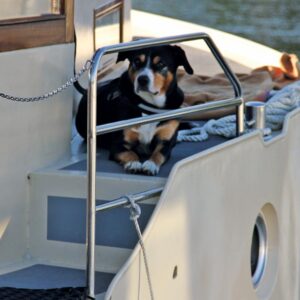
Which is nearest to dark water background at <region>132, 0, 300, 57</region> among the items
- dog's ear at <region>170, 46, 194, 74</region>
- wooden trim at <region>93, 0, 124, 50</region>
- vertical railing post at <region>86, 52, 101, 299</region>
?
wooden trim at <region>93, 0, 124, 50</region>

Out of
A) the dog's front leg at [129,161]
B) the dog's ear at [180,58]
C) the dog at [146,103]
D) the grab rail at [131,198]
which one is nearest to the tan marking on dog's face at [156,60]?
the dog at [146,103]

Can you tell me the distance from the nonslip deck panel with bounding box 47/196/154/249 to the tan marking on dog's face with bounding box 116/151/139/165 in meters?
0.25

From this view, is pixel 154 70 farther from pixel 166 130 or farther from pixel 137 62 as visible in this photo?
pixel 166 130

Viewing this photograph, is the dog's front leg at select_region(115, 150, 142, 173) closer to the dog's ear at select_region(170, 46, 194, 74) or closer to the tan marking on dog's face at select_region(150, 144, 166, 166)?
the tan marking on dog's face at select_region(150, 144, 166, 166)

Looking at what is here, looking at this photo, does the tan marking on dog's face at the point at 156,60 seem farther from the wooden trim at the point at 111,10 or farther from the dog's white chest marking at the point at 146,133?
the wooden trim at the point at 111,10

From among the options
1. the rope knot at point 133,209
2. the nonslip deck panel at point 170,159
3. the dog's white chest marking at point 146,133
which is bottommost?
the rope knot at point 133,209

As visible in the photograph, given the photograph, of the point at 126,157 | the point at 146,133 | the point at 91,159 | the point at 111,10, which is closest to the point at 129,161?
the point at 126,157

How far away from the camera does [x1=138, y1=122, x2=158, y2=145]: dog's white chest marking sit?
3873 mm

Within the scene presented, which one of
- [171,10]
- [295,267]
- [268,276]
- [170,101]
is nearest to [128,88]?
[170,101]

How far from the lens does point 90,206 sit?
10.0ft

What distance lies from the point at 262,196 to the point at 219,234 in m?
0.50

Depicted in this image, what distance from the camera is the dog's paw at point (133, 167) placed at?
12.2 feet

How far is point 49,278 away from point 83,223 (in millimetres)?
255

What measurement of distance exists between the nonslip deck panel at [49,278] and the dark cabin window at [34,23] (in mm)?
776
